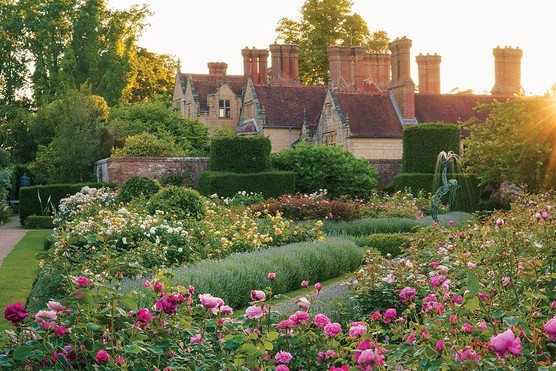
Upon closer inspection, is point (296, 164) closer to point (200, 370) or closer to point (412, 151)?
point (412, 151)

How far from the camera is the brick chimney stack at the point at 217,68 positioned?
58188 millimetres

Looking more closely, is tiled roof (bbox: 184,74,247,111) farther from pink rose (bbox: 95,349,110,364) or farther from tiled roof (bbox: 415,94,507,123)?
pink rose (bbox: 95,349,110,364)

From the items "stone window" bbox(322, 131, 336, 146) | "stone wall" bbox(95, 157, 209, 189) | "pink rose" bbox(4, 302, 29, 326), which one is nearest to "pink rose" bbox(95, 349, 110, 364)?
"pink rose" bbox(4, 302, 29, 326)

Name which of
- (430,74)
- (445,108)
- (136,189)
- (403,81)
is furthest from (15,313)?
(430,74)

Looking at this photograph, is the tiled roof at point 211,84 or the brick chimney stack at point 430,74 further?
the tiled roof at point 211,84

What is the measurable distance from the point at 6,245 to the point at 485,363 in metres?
18.3

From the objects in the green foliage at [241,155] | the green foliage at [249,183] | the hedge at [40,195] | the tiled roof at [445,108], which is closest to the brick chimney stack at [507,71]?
the tiled roof at [445,108]

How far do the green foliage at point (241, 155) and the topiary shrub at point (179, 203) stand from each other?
1208 centimetres

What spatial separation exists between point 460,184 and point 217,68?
30.8 meters

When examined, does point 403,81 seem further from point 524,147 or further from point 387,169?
point 524,147

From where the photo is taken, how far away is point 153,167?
3127 cm

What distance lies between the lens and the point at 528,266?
244 inches

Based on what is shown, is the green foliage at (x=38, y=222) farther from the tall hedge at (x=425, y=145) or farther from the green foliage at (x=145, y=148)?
the tall hedge at (x=425, y=145)

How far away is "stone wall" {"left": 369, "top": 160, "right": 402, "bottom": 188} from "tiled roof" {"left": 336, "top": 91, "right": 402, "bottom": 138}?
11.8 ft
